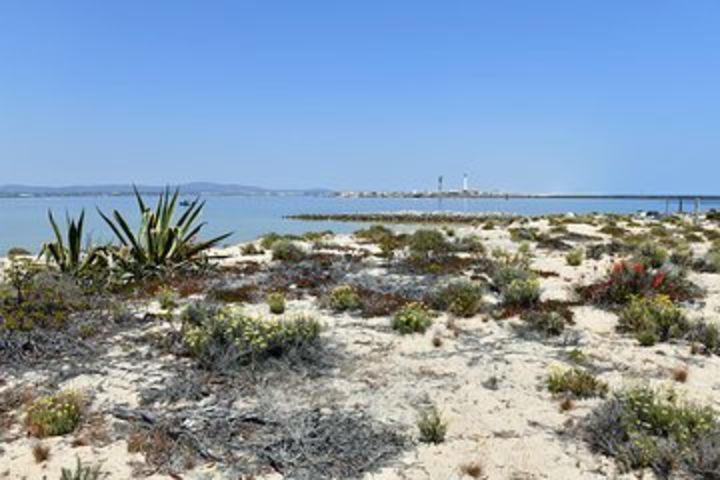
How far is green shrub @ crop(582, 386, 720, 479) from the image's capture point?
5016 mm

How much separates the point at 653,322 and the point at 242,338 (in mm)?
5915

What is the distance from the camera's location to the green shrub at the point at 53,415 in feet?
18.4

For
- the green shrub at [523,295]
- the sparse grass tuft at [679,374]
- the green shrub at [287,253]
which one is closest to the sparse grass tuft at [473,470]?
the sparse grass tuft at [679,374]

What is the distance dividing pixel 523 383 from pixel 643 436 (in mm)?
1821

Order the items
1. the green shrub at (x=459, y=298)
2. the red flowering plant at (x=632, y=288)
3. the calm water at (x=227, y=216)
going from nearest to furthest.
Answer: the green shrub at (x=459, y=298)
the red flowering plant at (x=632, y=288)
the calm water at (x=227, y=216)

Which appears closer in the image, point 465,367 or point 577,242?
point 465,367

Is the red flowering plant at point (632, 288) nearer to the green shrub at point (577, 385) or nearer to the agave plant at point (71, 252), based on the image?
the green shrub at point (577, 385)

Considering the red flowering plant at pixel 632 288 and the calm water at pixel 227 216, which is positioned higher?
the red flowering plant at pixel 632 288

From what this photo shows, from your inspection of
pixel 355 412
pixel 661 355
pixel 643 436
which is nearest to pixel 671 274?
pixel 661 355

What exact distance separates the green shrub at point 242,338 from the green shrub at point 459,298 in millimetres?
2952

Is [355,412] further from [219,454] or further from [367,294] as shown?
[367,294]

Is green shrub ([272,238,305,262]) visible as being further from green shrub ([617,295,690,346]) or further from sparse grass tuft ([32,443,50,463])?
sparse grass tuft ([32,443,50,463])

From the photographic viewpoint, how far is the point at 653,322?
351 inches

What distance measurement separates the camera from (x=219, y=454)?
5352mm
